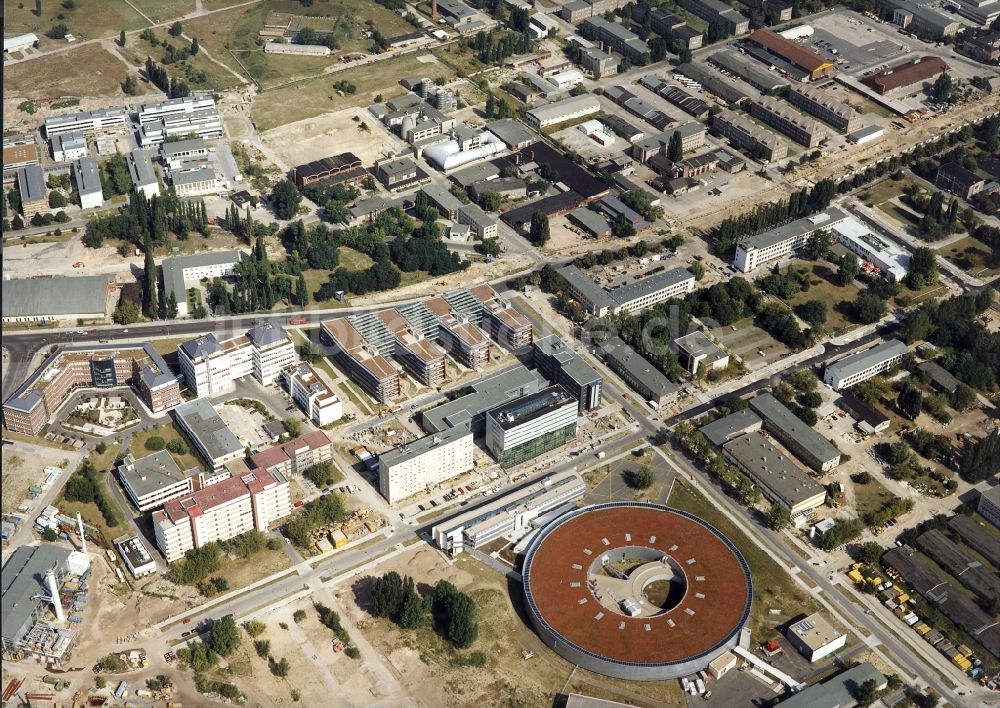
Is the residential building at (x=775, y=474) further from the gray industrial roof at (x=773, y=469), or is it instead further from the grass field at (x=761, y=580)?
the grass field at (x=761, y=580)

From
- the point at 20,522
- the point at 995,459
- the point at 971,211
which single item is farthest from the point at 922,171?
the point at 20,522

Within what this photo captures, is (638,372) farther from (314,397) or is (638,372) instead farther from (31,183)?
(31,183)

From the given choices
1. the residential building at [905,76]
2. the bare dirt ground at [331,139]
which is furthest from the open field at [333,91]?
the residential building at [905,76]

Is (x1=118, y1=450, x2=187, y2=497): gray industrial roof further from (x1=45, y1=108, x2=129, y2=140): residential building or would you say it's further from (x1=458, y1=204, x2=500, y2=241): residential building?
(x1=45, y1=108, x2=129, y2=140): residential building

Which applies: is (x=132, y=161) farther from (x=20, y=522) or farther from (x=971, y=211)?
(x=971, y=211)

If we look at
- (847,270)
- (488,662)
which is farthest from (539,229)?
(488,662)

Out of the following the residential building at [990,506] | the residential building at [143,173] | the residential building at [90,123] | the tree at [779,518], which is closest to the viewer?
the tree at [779,518]

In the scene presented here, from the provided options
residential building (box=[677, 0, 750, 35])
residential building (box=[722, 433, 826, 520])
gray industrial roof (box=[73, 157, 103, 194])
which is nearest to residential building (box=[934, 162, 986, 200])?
residential building (box=[677, 0, 750, 35])
